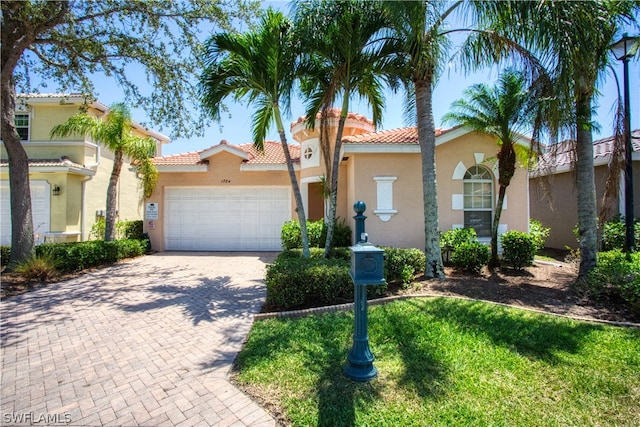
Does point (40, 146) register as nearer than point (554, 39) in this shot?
No

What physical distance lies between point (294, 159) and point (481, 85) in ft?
27.0

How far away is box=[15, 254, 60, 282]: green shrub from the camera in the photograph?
8.41 meters

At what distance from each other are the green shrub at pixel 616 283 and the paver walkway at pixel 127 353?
6160 millimetres

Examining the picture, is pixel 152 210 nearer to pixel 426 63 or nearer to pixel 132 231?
pixel 132 231

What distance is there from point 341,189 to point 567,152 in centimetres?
712

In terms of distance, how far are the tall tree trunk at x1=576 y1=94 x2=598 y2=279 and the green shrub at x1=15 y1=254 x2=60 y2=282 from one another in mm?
13015

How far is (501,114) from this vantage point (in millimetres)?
8469

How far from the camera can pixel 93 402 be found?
3314mm

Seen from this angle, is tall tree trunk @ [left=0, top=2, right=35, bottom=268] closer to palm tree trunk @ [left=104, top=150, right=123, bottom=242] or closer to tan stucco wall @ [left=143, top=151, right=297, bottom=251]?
palm tree trunk @ [left=104, top=150, right=123, bottom=242]

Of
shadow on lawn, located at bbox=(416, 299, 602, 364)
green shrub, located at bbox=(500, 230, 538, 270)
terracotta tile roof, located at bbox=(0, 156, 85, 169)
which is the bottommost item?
shadow on lawn, located at bbox=(416, 299, 602, 364)

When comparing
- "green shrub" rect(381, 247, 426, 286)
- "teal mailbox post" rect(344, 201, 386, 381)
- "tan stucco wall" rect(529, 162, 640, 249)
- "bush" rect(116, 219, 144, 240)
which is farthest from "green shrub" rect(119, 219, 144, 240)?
"tan stucco wall" rect(529, 162, 640, 249)

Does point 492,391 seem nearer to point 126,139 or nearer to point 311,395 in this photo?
point 311,395

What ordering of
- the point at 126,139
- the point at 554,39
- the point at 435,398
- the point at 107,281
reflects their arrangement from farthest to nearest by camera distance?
the point at 126,139, the point at 107,281, the point at 554,39, the point at 435,398

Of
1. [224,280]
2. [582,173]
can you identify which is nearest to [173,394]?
[224,280]
